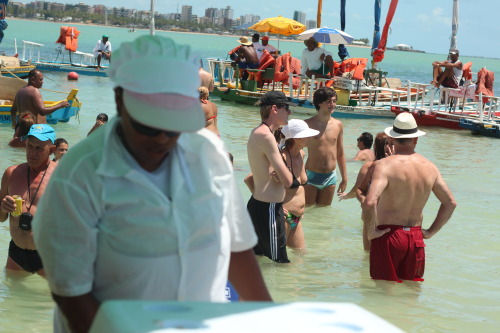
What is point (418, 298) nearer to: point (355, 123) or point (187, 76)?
point (187, 76)

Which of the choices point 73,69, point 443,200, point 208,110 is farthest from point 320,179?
point 73,69

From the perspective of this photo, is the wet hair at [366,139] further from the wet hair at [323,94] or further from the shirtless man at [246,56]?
the shirtless man at [246,56]

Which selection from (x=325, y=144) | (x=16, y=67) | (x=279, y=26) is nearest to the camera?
(x=325, y=144)

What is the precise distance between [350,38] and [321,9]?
300cm

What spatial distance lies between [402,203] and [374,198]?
1.13ft

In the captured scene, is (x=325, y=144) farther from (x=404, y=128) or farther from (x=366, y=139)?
Answer: (x=404, y=128)

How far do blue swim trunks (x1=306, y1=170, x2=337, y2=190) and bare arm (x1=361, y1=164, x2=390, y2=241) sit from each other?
328 centimetres

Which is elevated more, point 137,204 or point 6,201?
point 137,204

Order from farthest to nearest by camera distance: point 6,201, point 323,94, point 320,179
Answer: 1. point 320,179
2. point 323,94
3. point 6,201

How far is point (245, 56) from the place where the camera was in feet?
78.2

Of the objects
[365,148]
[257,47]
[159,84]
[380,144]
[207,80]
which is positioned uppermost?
[159,84]

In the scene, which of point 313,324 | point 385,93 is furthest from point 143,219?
point 385,93

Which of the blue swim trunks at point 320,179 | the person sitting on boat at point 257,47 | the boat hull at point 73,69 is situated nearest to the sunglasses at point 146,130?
the blue swim trunks at point 320,179

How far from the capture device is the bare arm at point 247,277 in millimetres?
2598
